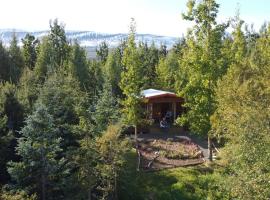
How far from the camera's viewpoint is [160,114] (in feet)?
136

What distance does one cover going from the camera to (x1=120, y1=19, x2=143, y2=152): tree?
29859mm

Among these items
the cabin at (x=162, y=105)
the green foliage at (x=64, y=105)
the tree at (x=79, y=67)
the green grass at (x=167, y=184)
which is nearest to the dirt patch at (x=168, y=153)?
the green grass at (x=167, y=184)

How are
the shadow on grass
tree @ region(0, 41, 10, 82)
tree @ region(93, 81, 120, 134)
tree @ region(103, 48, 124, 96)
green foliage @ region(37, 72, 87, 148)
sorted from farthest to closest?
tree @ region(103, 48, 124, 96) < tree @ region(0, 41, 10, 82) < tree @ region(93, 81, 120, 134) < green foliage @ region(37, 72, 87, 148) < the shadow on grass

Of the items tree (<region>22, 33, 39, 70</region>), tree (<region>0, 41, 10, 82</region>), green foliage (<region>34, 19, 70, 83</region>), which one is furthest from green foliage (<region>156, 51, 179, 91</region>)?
tree (<region>0, 41, 10, 82</region>)

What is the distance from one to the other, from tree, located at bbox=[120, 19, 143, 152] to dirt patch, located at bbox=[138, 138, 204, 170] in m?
2.56

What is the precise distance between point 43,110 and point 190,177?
10.8 metres

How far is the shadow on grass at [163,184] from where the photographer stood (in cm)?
2459

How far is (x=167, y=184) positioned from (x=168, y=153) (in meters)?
4.68

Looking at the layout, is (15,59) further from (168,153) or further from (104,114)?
(168,153)

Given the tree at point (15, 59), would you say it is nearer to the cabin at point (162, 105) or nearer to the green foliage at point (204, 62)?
the cabin at point (162, 105)

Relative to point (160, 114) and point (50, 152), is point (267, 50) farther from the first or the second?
point (50, 152)

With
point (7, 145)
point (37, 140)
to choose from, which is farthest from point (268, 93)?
point (7, 145)

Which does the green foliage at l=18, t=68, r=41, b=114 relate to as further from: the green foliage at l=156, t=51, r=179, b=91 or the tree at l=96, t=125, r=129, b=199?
the green foliage at l=156, t=51, r=179, b=91

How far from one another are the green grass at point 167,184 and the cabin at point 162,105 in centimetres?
1159
